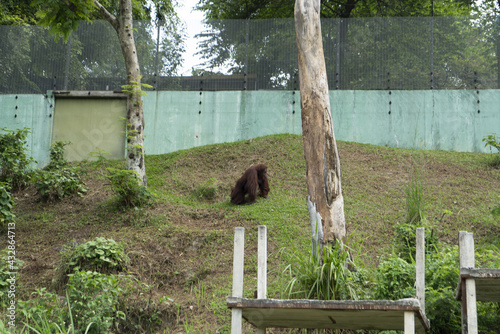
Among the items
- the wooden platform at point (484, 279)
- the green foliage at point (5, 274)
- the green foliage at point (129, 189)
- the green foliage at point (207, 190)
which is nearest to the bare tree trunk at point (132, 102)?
the green foliage at point (129, 189)

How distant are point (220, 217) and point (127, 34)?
4.98 meters

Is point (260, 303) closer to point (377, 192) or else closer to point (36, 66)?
point (377, 192)

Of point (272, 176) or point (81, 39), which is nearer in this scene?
point (272, 176)

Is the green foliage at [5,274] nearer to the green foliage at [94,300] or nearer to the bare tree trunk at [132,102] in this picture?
the green foliage at [94,300]

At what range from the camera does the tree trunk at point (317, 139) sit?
6.68 metres

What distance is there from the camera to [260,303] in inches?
164

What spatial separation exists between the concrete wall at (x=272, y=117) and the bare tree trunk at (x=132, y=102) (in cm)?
384

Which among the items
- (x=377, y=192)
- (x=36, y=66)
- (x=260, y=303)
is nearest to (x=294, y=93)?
(x=377, y=192)

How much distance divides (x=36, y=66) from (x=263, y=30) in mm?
7484

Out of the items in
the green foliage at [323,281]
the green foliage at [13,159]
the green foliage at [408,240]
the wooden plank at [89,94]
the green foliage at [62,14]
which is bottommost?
the green foliage at [323,281]

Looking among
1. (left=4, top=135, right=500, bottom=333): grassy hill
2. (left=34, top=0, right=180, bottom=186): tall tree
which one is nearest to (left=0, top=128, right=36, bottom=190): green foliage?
(left=4, top=135, right=500, bottom=333): grassy hill

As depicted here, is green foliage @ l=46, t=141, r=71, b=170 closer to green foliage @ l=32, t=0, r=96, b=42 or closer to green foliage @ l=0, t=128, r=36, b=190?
green foliage @ l=0, t=128, r=36, b=190

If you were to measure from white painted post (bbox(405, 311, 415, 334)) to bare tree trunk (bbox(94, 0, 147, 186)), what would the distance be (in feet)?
26.3

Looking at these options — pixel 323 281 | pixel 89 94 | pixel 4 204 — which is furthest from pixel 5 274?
pixel 89 94
